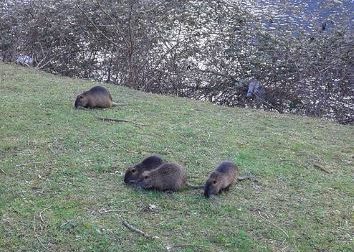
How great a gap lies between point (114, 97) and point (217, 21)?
362cm

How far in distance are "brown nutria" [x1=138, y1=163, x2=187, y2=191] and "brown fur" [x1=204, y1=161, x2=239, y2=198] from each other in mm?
232

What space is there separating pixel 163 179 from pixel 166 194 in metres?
0.12

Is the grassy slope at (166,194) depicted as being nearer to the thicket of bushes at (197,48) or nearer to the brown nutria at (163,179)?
the brown nutria at (163,179)

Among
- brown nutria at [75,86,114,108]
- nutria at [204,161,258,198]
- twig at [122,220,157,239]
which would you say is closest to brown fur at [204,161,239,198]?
nutria at [204,161,258,198]

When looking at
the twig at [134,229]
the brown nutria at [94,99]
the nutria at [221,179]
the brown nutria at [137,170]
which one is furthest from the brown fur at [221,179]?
the brown nutria at [94,99]

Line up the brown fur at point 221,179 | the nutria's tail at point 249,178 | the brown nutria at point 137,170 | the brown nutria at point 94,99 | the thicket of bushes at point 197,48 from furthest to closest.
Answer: the thicket of bushes at point 197,48, the brown nutria at point 94,99, the nutria's tail at point 249,178, the brown nutria at point 137,170, the brown fur at point 221,179

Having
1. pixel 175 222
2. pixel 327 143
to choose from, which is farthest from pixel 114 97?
pixel 175 222

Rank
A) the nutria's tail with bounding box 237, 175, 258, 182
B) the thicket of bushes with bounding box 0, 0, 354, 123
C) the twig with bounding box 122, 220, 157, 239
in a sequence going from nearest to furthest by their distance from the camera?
the twig with bounding box 122, 220, 157, 239 < the nutria's tail with bounding box 237, 175, 258, 182 < the thicket of bushes with bounding box 0, 0, 354, 123

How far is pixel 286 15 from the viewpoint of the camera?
11.2m

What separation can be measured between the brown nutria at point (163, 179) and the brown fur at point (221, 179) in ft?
0.76

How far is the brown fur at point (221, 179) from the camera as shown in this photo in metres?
4.53

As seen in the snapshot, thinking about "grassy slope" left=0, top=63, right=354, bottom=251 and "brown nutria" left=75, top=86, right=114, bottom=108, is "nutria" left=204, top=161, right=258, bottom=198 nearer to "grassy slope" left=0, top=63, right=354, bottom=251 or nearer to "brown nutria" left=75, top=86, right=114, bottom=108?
"grassy slope" left=0, top=63, right=354, bottom=251

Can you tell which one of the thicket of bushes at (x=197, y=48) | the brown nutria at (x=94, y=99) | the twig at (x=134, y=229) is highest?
the thicket of bushes at (x=197, y=48)

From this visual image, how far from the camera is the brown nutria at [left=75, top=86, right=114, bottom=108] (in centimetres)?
694
